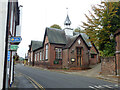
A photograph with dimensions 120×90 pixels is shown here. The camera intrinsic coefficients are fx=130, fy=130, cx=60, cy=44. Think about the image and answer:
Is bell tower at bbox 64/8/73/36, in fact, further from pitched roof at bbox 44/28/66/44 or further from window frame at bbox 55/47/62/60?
window frame at bbox 55/47/62/60

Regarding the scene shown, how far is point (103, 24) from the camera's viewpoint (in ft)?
62.1

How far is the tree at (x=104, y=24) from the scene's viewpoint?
60.5 feet

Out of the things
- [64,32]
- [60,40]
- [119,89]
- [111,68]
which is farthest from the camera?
[64,32]

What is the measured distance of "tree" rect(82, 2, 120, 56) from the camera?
60.5 feet

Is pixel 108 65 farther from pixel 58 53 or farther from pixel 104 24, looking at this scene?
pixel 58 53

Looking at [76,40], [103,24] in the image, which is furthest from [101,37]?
[76,40]

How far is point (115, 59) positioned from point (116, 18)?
6117 mm

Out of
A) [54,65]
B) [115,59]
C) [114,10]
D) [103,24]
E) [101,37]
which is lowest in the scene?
[54,65]

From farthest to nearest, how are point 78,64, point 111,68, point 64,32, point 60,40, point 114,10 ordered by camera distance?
point 64,32 → point 60,40 → point 78,64 → point 114,10 → point 111,68

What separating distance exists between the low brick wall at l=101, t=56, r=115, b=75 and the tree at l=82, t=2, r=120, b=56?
5.09 feet

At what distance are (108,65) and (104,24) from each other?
5.95 meters

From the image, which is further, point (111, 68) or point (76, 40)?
point (76, 40)

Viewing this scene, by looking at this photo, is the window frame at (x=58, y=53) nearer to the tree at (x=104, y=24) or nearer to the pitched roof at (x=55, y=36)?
the pitched roof at (x=55, y=36)

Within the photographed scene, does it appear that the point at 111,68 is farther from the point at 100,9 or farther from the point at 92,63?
the point at 92,63
